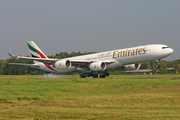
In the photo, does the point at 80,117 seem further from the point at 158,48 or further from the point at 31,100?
the point at 158,48

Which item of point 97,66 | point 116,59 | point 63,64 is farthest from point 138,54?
point 63,64

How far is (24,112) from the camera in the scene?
10.6 metres

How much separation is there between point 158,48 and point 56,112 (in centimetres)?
3259

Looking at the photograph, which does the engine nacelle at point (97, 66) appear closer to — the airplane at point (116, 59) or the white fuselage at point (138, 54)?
the airplane at point (116, 59)

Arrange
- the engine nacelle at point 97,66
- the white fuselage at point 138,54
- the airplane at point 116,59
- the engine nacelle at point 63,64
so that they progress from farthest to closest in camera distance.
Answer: the engine nacelle at point 97,66, the engine nacelle at point 63,64, the airplane at point 116,59, the white fuselage at point 138,54

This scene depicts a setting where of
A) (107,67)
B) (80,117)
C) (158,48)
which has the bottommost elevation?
(80,117)

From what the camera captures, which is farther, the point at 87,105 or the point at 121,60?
the point at 121,60

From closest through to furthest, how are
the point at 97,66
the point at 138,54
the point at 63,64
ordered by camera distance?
the point at 138,54
the point at 63,64
the point at 97,66

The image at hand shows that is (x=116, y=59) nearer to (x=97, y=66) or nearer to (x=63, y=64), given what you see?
(x=97, y=66)

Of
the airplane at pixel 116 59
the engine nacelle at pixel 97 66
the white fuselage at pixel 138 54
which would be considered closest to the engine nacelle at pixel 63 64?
the airplane at pixel 116 59

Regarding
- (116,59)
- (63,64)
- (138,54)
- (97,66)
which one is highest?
(138,54)

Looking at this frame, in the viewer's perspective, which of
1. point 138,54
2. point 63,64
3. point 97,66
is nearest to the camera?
point 138,54

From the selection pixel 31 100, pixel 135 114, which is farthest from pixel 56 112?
pixel 31 100

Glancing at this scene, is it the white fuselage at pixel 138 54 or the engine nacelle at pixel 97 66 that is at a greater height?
the white fuselage at pixel 138 54
